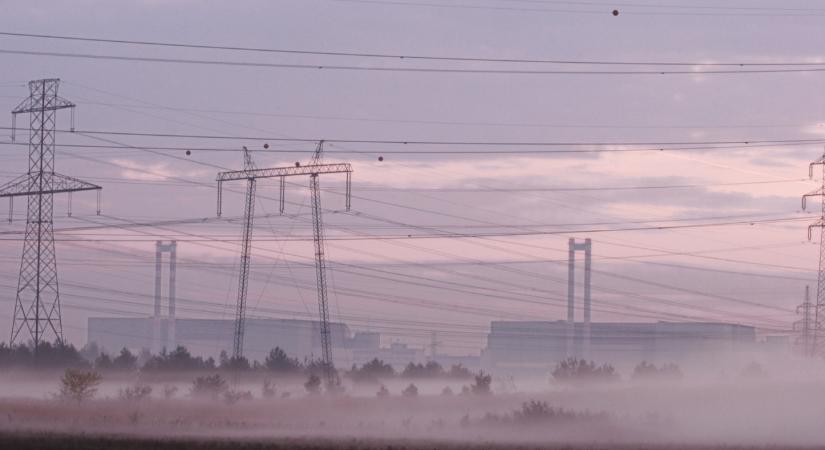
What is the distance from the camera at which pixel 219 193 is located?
101438 mm

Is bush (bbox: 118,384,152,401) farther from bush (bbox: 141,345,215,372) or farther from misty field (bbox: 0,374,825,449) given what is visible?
bush (bbox: 141,345,215,372)

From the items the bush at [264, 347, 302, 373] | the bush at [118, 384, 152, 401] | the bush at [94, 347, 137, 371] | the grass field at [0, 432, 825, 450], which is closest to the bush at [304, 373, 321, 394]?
the bush at [118, 384, 152, 401]

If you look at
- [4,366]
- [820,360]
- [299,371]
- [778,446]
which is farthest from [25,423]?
[299,371]

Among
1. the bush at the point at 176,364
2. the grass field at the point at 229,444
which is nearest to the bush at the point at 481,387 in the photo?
the bush at the point at 176,364

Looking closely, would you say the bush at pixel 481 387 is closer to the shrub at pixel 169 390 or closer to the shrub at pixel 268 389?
the shrub at pixel 268 389

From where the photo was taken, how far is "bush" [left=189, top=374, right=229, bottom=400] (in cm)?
13188

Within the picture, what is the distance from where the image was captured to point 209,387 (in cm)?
13738

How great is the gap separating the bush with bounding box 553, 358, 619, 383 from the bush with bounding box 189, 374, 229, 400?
2072 inches

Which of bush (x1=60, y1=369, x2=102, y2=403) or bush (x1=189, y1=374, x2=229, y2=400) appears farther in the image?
bush (x1=189, y1=374, x2=229, y2=400)

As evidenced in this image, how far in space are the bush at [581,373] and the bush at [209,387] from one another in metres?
52.6

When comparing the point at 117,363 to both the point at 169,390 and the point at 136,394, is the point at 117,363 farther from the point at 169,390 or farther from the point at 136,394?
the point at 136,394

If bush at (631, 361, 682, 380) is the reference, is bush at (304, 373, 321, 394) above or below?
above

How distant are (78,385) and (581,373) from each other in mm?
88303

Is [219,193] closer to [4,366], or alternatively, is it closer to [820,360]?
[4,366]
